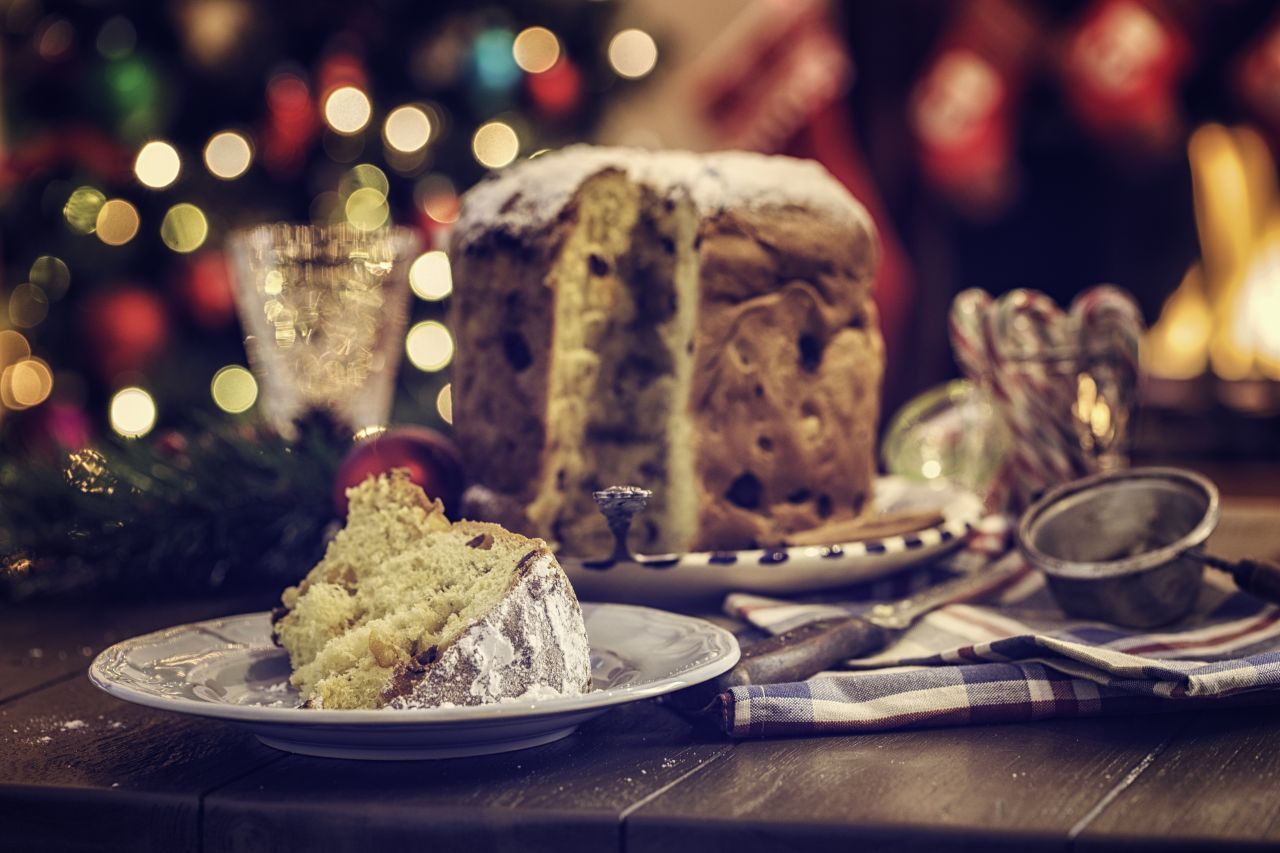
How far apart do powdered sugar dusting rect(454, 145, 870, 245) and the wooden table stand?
65 cm

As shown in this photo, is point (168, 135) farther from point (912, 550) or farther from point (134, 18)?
point (912, 550)

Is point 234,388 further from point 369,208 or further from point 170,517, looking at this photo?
point 170,517

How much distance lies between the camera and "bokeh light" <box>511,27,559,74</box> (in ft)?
8.77

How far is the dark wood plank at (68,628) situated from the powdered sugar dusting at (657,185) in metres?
0.52

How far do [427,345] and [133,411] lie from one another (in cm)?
68

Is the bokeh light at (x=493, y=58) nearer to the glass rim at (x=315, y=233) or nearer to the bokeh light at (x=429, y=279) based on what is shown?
the bokeh light at (x=429, y=279)

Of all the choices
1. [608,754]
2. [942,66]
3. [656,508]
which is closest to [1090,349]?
[656,508]

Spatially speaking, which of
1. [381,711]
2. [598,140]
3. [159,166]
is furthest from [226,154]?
[381,711]

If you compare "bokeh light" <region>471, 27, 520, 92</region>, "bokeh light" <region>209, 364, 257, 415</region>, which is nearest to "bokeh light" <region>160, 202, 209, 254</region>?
"bokeh light" <region>209, 364, 257, 415</region>

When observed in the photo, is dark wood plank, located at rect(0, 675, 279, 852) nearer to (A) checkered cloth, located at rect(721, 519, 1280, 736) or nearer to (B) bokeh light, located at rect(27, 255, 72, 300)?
(A) checkered cloth, located at rect(721, 519, 1280, 736)

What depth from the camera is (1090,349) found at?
1.40 metres

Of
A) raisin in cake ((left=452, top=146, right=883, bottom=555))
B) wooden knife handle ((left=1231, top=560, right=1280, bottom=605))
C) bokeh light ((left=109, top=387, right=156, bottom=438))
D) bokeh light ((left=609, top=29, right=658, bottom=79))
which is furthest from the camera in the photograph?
bokeh light ((left=609, top=29, right=658, bottom=79))

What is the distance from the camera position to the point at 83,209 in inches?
101

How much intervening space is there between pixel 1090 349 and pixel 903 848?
860mm
